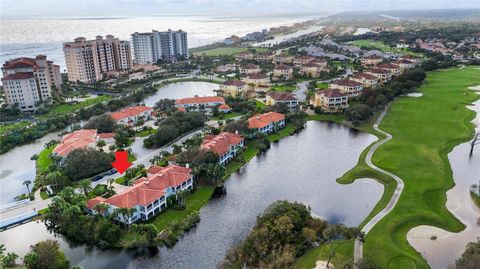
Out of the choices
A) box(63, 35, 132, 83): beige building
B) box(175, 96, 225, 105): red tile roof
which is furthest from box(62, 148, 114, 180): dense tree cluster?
box(63, 35, 132, 83): beige building

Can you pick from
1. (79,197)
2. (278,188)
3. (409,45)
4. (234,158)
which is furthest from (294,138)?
(409,45)

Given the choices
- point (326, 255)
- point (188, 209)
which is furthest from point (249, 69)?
point (326, 255)

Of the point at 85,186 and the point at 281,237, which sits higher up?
the point at 85,186

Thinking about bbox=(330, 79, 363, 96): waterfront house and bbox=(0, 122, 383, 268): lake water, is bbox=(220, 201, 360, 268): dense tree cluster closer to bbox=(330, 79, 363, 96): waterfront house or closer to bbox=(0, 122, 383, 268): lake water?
bbox=(0, 122, 383, 268): lake water

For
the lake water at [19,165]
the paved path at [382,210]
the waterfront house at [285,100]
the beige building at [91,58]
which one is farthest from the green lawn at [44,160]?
the beige building at [91,58]

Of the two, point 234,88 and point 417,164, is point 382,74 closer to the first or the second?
point 234,88

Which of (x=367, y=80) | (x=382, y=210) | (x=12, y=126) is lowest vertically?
(x=12, y=126)

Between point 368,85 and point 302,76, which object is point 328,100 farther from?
point 302,76
